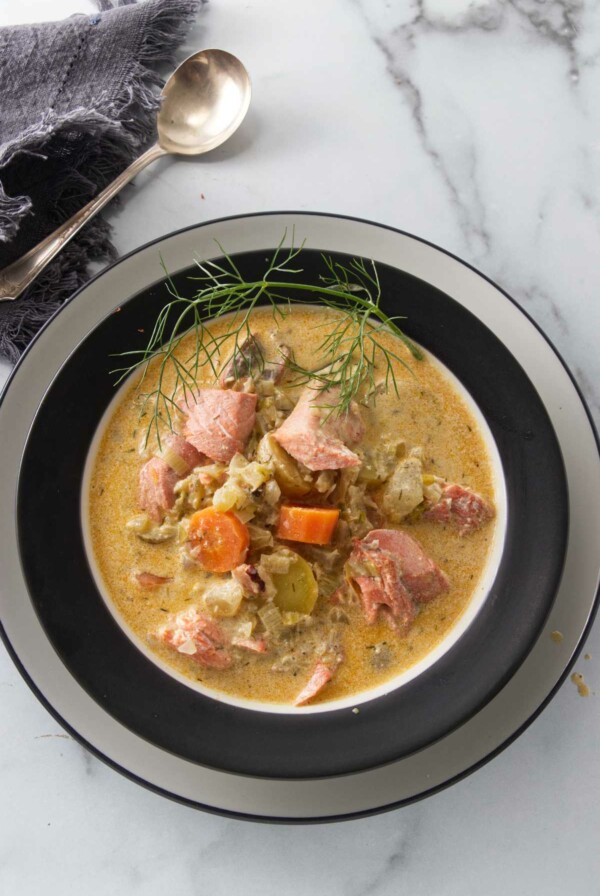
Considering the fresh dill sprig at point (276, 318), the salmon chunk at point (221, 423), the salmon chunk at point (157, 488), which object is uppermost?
the fresh dill sprig at point (276, 318)

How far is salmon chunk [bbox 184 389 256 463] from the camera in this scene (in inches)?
128

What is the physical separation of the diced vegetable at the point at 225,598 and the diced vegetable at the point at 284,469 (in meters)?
0.39

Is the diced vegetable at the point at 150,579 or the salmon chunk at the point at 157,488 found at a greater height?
the salmon chunk at the point at 157,488

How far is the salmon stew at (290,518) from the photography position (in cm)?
317

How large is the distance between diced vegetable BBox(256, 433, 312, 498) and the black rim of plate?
0.65m

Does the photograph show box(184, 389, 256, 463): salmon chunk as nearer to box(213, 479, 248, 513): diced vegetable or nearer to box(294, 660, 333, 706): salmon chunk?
box(213, 479, 248, 513): diced vegetable

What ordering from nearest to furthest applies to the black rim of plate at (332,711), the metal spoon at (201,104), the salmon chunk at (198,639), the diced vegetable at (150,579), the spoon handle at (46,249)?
the black rim of plate at (332,711)
the salmon chunk at (198,639)
the diced vegetable at (150,579)
the spoon handle at (46,249)
the metal spoon at (201,104)

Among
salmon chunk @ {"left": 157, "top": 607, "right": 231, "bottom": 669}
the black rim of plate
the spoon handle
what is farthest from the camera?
the spoon handle

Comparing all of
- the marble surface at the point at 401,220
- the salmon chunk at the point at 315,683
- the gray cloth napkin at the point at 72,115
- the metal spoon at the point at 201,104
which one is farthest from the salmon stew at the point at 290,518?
the metal spoon at the point at 201,104

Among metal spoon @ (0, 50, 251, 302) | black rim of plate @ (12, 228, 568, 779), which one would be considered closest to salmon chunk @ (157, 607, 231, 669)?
black rim of plate @ (12, 228, 568, 779)

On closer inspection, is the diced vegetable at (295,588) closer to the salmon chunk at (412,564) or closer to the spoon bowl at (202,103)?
the salmon chunk at (412,564)

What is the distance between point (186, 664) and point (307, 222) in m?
1.74

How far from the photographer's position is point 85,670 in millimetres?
3061

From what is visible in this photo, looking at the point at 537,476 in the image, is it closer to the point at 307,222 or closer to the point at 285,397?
the point at 285,397
